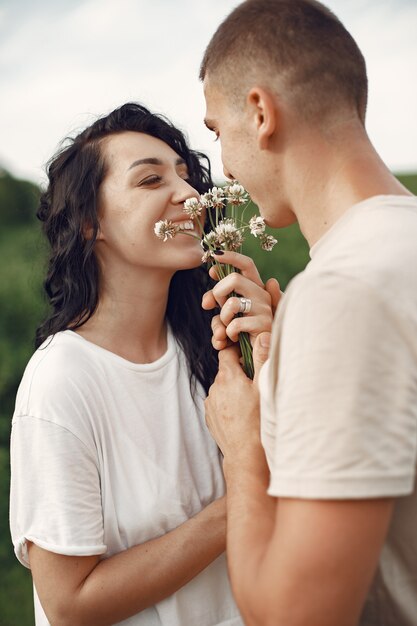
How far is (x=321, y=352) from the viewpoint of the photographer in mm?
1401

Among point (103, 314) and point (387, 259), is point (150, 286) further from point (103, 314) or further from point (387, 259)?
point (387, 259)

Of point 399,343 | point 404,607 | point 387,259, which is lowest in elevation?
point 404,607

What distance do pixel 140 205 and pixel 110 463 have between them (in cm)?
→ 97

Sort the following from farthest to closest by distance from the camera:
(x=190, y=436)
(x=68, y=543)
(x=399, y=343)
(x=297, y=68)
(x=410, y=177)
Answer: (x=410, y=177) < (x=190, y=436) < (x=68, y=543) < (x=297, y=68) < (x=399, y=343)

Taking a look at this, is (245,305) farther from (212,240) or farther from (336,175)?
(336,175)

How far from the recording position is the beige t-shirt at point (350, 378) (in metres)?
1.38

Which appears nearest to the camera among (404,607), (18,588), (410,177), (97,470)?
(404,607)

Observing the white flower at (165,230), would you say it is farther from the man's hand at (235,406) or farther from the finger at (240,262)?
the man's hand at (235,406)

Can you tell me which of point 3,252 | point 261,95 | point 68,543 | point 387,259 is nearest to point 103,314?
point 68,543

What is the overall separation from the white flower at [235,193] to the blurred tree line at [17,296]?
3.84ft

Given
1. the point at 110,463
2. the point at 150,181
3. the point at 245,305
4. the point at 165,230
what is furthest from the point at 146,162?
the point at 110,463

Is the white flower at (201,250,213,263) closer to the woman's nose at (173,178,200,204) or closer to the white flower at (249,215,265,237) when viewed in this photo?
the white flower at (249,215,265,237)

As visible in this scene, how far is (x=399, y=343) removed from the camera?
1410 mm

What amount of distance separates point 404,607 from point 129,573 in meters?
1.03
